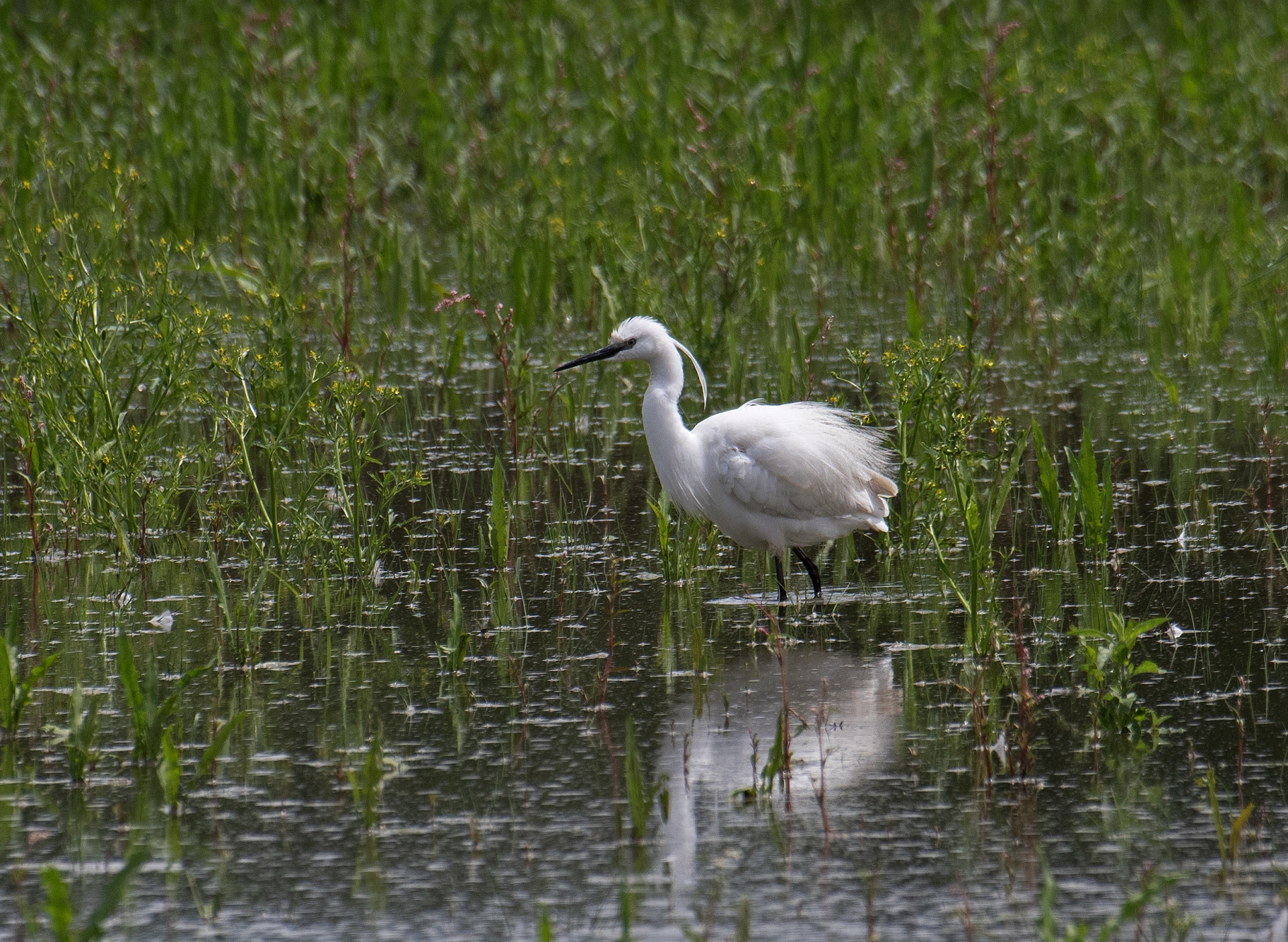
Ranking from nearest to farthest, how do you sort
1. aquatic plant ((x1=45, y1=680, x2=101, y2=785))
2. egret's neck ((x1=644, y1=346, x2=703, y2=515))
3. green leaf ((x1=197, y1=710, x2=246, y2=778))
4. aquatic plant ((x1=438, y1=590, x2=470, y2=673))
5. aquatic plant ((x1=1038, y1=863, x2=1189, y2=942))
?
aquatic plant ((x1=1038, y1=863, x2=1189, y2=942)) → green leaf ((x1=197, y1=710, x2=246, y2=778)) → aquatic plant ((x1=45, y1=680, x2=101, y2=785)) → aquatic plant ((x1=438, y1=590, x2=470, y2=673)) → egret's neck ((x1=644, y1=346, x2=703, y2=515))

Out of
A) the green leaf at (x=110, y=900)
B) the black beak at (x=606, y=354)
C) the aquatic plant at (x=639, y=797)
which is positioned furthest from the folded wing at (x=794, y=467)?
the green leaf at (x=110, y=900)

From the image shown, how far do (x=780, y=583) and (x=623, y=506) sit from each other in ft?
3.71

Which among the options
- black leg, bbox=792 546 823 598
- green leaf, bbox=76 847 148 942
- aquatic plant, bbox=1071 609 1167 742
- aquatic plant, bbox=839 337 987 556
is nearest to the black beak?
aquatic plant, bbox=839 337 987 556

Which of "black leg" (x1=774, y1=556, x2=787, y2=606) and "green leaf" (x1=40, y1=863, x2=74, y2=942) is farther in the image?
"black leg" (x1=774, y1=556, x2=787, y2=606)

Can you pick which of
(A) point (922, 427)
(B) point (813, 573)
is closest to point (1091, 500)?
(A) point (922, 427)

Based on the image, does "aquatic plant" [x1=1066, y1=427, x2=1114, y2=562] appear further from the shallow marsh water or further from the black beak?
the black beak

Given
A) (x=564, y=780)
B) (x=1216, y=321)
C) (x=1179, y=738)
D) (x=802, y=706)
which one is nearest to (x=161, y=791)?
(x=564, y=780)

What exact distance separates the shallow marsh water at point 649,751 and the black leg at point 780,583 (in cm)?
5

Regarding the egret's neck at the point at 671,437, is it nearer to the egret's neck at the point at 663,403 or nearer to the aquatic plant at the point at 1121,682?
the egret's neck at the point at 663,403

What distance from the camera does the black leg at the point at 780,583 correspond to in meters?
5.56

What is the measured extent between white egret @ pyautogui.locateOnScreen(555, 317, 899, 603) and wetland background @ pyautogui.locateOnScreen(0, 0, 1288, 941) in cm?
17

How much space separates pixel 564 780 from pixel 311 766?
24.4 inches

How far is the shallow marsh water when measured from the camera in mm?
3375

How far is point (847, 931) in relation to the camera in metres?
3.23
